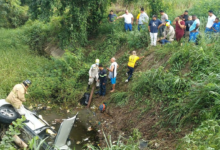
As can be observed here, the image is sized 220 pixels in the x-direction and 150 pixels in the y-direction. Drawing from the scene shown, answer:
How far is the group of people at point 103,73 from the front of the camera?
9531 mm

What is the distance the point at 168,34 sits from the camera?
33.1 ft

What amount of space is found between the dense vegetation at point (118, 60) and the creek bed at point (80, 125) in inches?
33.3

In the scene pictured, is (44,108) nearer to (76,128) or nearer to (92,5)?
(76,128)

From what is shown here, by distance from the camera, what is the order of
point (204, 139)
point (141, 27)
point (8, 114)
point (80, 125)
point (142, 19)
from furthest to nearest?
point (142, 19) → point (141, 27) → point (80, 125) → point (8, 114) → point (204, 139)

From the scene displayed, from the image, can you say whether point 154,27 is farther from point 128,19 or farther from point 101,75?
point 101,75

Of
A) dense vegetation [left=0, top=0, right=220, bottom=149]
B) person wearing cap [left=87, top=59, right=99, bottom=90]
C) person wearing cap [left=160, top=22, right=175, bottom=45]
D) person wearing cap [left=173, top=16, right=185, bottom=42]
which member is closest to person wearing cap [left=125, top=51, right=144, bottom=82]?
dense vegetation [left=0, top=0, right=220, bottom=149]

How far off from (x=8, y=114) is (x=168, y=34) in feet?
24.5

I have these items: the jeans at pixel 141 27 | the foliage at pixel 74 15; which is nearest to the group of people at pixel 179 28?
the jeans at pixel 141 27

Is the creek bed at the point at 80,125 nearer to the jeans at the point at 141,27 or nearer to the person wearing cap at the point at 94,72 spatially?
the person wearing cap at the point at 94,72

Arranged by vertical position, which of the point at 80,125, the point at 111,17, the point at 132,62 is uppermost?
the point at 111,17

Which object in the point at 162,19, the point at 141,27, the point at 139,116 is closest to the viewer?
the point at 139,116

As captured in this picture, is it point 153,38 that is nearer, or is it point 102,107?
point 102,107

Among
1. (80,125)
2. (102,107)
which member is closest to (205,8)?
→ (102,107)

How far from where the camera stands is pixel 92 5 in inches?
515
